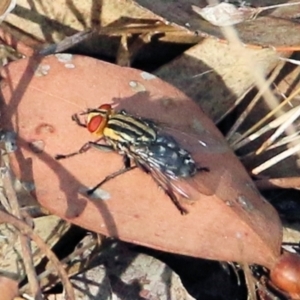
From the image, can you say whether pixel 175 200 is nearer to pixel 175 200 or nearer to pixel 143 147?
pixel 175 200

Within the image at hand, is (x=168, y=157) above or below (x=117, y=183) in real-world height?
above

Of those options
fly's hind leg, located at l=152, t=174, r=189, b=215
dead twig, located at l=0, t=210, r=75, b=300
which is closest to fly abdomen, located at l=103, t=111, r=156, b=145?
fly's hind leg, located at l=152, t=174, r=189, b=215

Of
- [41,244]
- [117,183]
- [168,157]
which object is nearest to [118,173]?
[117,183]

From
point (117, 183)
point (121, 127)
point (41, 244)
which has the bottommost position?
point (41, 244)

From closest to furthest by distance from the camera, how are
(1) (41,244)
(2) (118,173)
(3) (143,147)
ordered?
(1) (41,244) → (2) (118,173) → (3) (143,147)

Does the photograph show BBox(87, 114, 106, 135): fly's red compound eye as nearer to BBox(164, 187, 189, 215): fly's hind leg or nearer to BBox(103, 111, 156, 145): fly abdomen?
BBox(103, 111, 156, 145): fly abdomen

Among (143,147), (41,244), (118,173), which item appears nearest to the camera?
(41,244)

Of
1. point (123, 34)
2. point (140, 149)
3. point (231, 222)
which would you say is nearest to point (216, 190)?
point (231, 222)

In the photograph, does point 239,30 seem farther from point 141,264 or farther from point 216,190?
point 141,264
